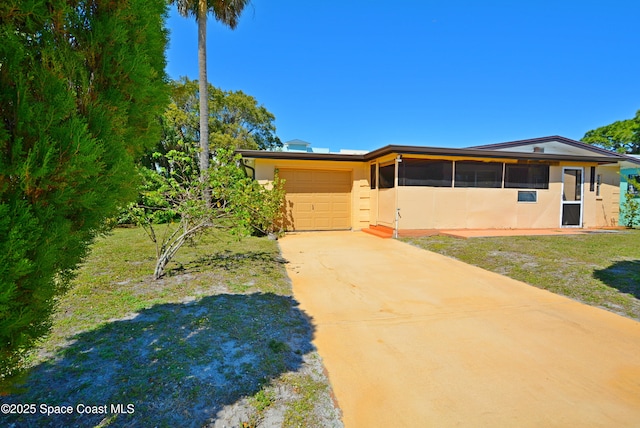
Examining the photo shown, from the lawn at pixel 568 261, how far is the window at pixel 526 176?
2.63 meters

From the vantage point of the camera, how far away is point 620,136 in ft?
101

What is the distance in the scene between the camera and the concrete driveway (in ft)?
6.83

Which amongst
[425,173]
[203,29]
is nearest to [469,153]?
[425,173]

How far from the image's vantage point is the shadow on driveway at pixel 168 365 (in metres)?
1.92

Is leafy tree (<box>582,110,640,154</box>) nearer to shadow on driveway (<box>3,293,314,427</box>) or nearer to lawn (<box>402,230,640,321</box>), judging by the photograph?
lawn (<box>402,230,640,321</box>)

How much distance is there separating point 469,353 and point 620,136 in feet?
137

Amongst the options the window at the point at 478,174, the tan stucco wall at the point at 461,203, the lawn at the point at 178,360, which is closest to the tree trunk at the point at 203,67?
the tan stucco wall at the point at 461,203

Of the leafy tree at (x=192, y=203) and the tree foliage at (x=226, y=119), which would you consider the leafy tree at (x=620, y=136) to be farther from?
the leafy tree at (x=192, y=203)

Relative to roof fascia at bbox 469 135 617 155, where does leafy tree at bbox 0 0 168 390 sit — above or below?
below

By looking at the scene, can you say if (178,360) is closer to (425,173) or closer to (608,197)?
(425,173)

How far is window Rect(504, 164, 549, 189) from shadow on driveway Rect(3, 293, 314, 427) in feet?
35.0

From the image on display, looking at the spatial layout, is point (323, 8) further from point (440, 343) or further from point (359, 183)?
point (440, 343)

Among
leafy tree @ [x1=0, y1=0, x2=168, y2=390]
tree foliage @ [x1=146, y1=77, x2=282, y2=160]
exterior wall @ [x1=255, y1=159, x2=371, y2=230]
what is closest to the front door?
exterior wall @ [x1=255, y1=159, x2=371, y2=230]

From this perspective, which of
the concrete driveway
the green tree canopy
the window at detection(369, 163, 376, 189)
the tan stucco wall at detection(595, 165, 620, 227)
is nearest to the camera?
the concrete driveway
